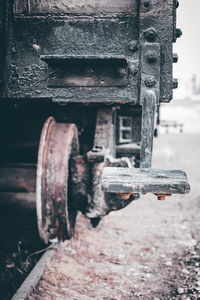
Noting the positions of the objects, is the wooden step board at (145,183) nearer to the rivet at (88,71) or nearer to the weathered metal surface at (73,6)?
the rivet at (88,71)

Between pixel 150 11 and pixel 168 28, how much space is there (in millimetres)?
146

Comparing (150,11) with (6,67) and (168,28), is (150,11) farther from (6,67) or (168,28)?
(6,67)

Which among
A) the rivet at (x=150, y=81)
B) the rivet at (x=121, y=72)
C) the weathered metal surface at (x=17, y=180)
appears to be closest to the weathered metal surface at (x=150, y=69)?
the rivet at (x=150, y=81)

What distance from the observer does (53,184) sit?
214 cm

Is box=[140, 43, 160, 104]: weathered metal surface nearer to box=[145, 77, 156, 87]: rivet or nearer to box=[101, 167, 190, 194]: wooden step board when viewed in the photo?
box=[145, 77, 156, 87]: rivet

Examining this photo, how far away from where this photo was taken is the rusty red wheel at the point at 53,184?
214 centimetres

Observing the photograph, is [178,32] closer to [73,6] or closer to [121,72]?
[121,72]

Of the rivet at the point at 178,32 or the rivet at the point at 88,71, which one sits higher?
the rivet at the point at 178,32

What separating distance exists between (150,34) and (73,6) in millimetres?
515

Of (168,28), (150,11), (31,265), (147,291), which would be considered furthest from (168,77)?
(31,265)

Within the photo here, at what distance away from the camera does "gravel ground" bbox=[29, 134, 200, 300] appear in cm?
241

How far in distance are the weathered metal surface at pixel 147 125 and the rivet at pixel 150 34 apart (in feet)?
1.07

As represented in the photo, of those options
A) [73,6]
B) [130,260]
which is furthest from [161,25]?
[130,260]

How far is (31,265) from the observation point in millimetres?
2865
